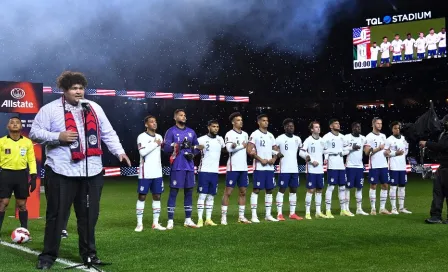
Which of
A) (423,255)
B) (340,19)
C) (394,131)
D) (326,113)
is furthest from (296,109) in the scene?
(423,255)

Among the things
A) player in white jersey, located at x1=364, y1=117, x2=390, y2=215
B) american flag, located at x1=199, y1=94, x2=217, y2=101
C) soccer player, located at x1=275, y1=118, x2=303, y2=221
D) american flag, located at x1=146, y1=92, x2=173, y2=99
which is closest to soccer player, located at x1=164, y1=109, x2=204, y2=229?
soccer player, located at x1=275, y1=118, x2=303, y2=221

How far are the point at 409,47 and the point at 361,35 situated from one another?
215 centimetres

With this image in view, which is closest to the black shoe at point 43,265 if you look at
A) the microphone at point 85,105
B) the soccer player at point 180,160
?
the microphone at point 85,105

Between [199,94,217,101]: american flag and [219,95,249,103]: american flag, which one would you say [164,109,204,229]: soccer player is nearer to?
[199,94,217,101]: american flag

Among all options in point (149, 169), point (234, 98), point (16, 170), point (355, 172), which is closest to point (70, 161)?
point (16, 170)

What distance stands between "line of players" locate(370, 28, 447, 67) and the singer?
21.8m

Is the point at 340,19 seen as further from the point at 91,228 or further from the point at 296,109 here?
the point at 91,228

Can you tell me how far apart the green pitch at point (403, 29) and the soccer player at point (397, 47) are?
5.6 inches

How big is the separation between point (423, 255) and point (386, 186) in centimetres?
668

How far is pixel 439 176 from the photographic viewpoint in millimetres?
13312

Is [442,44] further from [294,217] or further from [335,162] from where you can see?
[294,217]

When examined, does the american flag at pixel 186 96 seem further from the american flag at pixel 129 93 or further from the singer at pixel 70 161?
the singer at pixel 70 161

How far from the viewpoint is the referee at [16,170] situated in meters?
10.9

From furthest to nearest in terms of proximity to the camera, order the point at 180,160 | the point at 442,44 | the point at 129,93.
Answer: the point at 129,93
the point at 442,44
the point at 180,160
